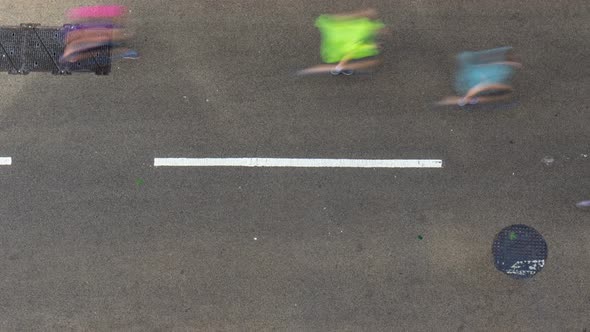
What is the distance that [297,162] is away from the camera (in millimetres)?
5840

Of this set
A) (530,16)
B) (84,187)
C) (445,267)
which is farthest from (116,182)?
(530,16)

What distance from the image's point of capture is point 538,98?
583 cm

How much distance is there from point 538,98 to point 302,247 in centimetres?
346

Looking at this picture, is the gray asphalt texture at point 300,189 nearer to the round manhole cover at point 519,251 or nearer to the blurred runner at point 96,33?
the round manhole cover at point 519,251

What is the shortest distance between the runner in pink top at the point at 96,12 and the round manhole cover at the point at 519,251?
5.54m

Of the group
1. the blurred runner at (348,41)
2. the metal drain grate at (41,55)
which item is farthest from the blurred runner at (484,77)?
the metal drain grate at (41,55)

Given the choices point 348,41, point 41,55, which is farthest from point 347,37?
point 41,55

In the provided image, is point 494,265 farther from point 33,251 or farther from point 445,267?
point 33,251

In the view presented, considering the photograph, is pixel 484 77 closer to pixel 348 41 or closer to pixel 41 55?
pixel 348 41

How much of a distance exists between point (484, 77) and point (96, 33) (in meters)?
4.92

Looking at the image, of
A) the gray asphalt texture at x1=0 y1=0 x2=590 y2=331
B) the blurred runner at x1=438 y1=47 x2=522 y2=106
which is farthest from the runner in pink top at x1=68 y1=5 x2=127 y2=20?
the blurred runner at x1=438 y1=47 x2=522 y2=106

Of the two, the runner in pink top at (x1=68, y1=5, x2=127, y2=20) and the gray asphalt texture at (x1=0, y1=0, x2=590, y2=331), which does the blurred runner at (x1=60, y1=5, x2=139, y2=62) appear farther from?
the gray asphalt texture at (x1=0, y1=0, x2=590, y2=331)

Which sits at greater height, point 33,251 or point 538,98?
point 538,98

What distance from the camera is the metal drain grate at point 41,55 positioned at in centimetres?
598
